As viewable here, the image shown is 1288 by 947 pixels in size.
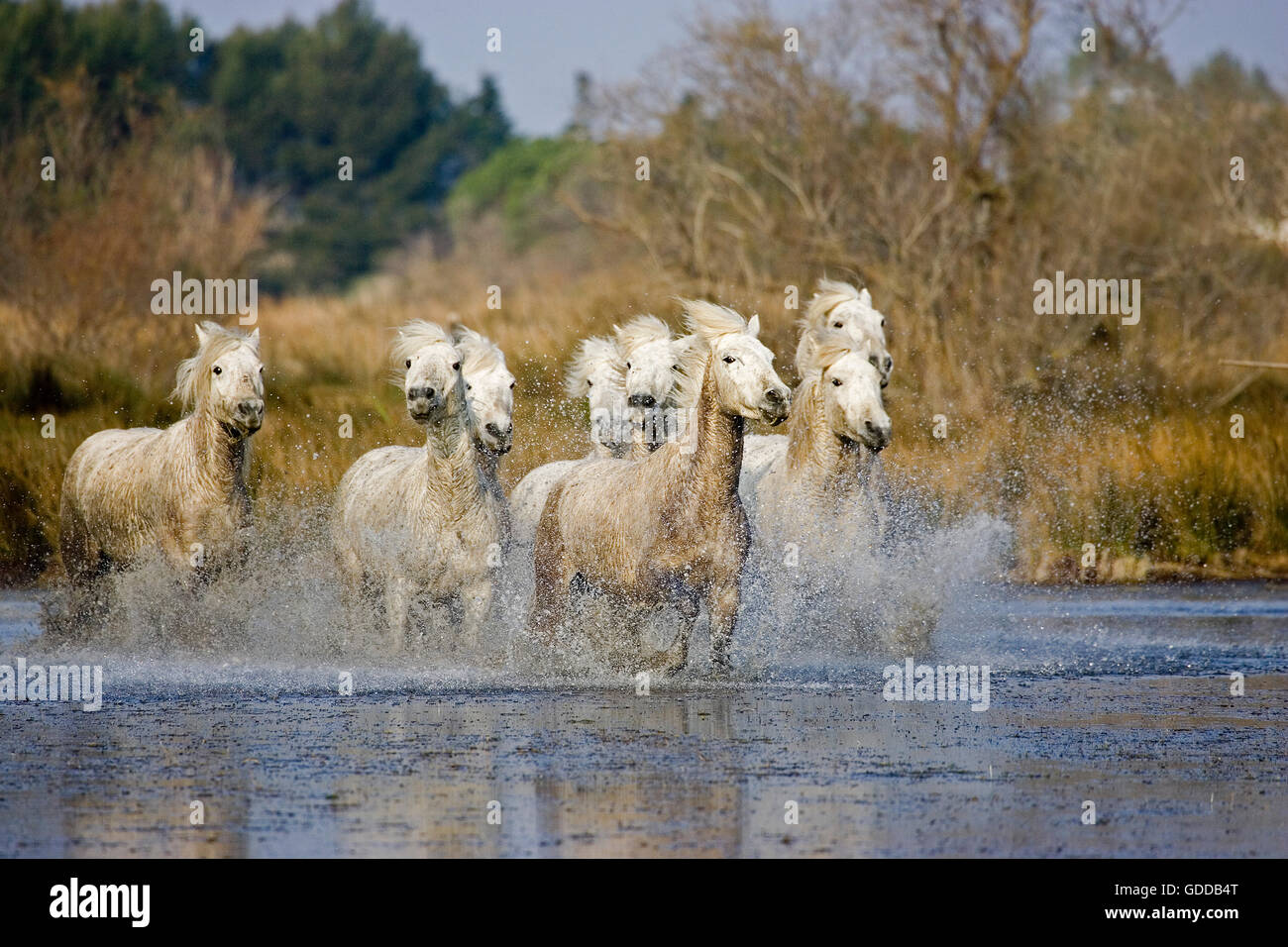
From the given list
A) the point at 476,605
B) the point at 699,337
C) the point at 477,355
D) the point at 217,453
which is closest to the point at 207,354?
the point at 217,453

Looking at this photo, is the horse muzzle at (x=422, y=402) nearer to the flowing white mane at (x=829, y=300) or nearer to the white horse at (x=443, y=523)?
the white horse at (x=443, y=523)

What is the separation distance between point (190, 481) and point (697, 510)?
116 inches

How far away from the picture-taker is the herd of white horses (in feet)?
32.7

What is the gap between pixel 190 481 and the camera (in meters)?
11.1

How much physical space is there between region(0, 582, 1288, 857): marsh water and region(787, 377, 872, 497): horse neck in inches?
36.4

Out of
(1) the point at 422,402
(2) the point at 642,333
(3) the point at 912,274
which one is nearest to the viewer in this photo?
(1) the point at 422,402

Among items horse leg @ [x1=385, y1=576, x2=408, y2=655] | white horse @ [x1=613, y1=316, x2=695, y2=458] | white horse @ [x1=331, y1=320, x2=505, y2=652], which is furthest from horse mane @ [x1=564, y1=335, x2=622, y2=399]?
horse leg @ [x1=385, y1=576, x2=408, y2=655]

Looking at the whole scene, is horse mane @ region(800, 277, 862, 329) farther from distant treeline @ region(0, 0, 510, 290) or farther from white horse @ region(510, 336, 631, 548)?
distant treeline @ region(0, 0, 510, 290)

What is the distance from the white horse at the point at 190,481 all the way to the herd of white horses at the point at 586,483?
0.01 m

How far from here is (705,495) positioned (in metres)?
9.94

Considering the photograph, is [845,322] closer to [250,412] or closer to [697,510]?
[697,510]

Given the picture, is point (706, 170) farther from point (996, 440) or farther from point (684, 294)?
point (996, 440)

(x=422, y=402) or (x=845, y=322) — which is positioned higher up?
(x=845, y=322)

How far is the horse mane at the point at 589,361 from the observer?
1180cm
